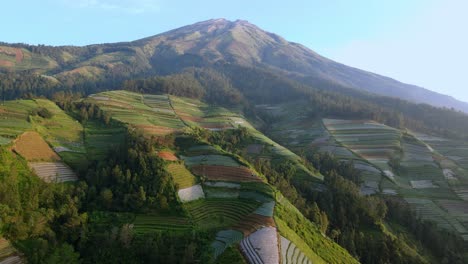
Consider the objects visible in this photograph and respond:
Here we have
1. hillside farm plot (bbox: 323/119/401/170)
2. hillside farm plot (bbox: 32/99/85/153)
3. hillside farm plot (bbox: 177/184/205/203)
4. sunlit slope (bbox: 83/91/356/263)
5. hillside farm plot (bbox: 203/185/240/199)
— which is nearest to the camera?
sunlit slope (bbox: 83/91/356/263)

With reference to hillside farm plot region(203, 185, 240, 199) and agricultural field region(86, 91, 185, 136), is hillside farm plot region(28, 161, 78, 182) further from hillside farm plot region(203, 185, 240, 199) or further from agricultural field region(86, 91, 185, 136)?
agricultural field region(86, 91, 185, 136)

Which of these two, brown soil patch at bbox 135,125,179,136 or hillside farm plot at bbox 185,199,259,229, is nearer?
hillside farm plot at bbox 185,199,259,229

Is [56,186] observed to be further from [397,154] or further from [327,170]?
[397,154]

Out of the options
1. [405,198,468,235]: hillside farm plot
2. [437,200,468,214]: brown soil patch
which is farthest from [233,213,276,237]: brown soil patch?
[437,200,468,214]: brown soil patch

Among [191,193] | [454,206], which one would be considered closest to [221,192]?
[191,193]

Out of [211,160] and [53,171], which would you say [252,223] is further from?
[53,171]

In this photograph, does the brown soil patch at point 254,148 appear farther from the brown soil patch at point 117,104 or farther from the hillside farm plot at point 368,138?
the brown soil patch at point 117,104

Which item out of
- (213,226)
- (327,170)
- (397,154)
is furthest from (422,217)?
(213,226)
